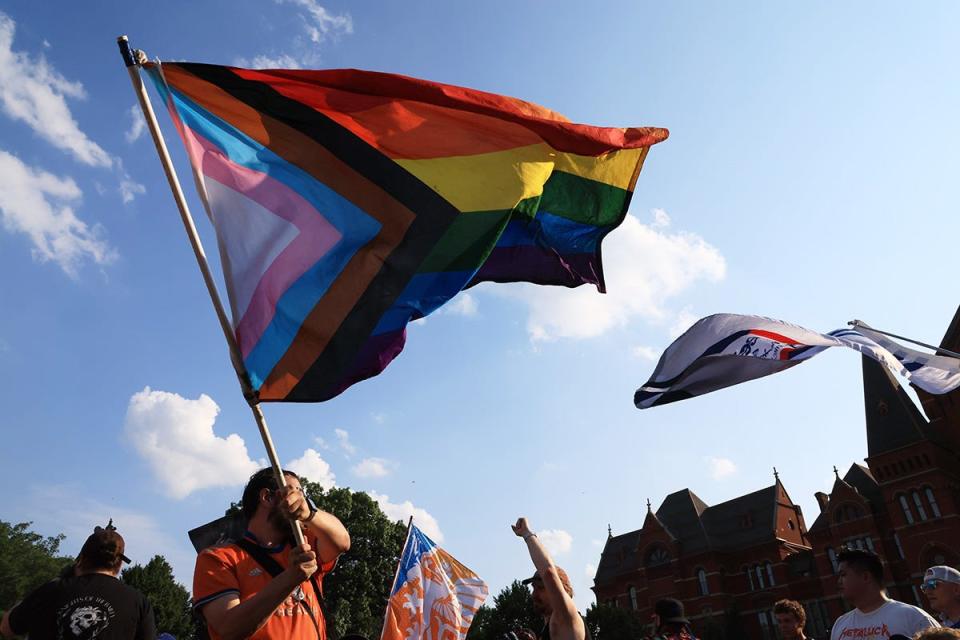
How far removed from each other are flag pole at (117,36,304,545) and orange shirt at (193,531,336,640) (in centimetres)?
40

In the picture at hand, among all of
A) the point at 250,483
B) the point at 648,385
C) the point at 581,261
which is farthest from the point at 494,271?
the point at 648,385

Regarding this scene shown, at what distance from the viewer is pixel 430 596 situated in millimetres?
11672

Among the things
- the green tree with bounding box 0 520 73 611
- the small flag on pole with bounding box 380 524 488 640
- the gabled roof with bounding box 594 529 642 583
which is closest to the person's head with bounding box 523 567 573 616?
the small flag on pole with bounding box 380 524 488 640

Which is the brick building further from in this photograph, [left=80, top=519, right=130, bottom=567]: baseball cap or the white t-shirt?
[left=80, top=519, right=130, bottom=567]: baseball cap

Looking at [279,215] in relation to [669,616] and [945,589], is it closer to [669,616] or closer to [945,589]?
[669,616]

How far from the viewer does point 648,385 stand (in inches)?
355

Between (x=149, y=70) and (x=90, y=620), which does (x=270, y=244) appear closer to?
(x=149, y=70)

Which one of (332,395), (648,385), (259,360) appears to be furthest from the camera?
(648,385)

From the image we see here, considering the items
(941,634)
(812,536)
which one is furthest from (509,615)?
(941,634)

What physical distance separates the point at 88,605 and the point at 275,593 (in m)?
2.39

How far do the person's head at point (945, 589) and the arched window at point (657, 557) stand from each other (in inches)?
2397

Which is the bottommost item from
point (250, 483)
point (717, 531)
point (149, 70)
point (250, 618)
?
point (250, 618)

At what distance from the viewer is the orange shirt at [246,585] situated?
304 cm

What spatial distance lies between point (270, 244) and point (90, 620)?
2.70 metres
